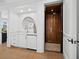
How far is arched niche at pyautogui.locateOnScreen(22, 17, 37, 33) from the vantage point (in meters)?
6.00

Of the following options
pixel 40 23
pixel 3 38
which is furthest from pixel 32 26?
pixel 3 38

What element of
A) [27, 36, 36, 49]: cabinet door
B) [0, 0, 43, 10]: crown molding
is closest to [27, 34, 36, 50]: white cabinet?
[27, 36, 36, 49]: cabinet door

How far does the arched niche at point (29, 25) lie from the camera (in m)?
6.00

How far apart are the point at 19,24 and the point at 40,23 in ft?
6.09

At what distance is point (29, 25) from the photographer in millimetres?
6156

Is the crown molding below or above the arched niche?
above

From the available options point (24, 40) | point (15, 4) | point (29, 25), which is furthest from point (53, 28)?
point (15, 4)

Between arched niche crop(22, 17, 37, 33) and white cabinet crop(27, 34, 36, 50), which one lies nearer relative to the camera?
white cabinet crop(27, 34, 36, 50)

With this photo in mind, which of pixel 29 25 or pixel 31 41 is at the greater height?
pixel 29 25

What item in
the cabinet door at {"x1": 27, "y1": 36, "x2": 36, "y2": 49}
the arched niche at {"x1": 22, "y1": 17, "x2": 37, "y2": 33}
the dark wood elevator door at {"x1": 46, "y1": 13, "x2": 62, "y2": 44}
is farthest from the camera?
the dark wood elevator door at {"x1": 46, "y1": 13, "x2": 62, "y2": 44}

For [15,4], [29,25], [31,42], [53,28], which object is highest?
[15,4]

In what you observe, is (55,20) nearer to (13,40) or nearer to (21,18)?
(21,18)

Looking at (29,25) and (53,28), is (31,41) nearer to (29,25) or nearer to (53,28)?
(29,25)

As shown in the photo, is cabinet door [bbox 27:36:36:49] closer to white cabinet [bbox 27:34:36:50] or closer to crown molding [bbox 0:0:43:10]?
white cabinet [bbox 27:34:36:50]
